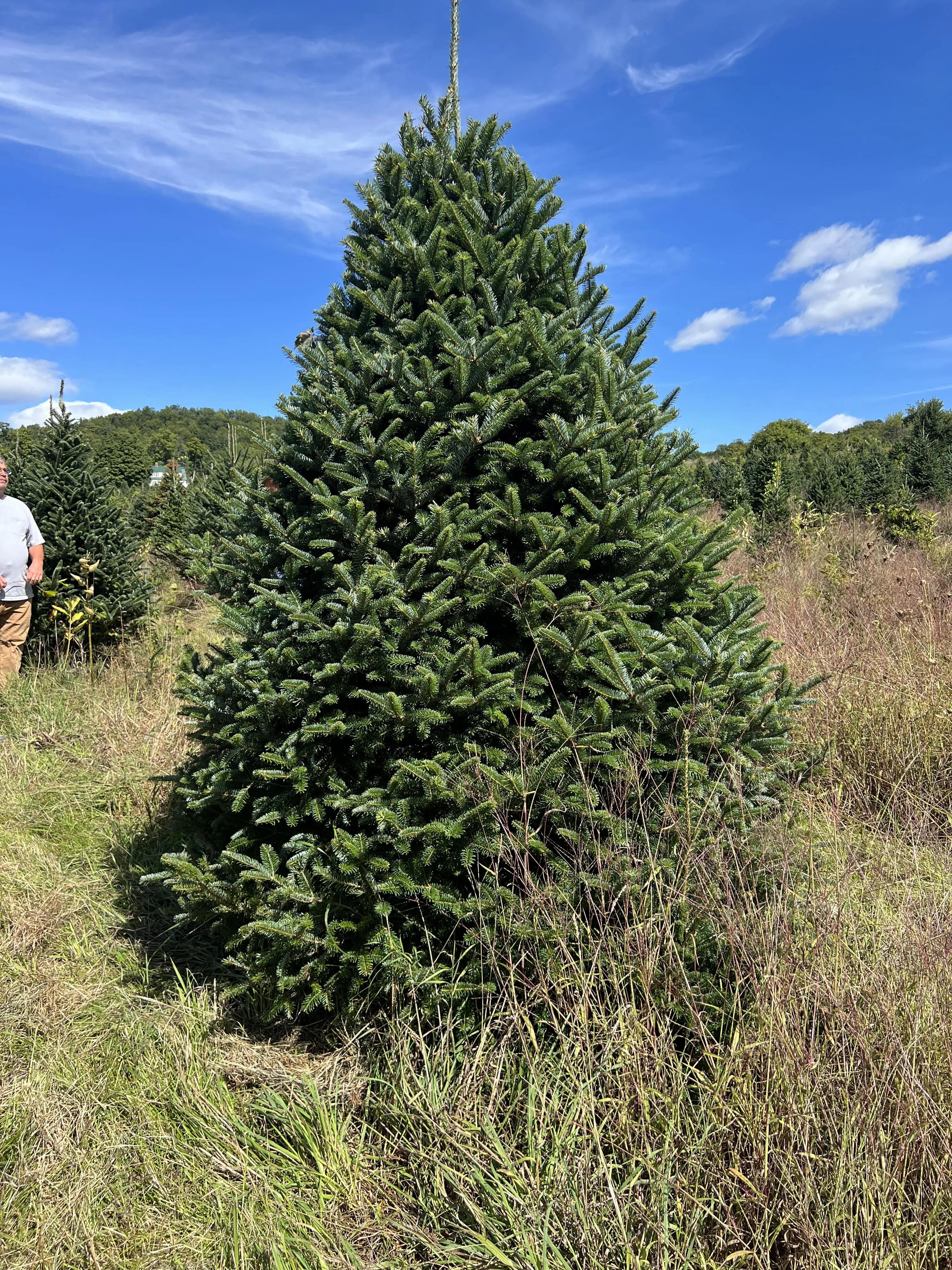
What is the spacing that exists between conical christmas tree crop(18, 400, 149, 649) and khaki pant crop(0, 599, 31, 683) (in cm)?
31

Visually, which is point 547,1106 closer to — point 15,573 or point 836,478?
point 15,573

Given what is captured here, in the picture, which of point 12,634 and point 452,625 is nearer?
point 452,625

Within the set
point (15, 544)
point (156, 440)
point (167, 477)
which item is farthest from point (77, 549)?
point (156, 440)

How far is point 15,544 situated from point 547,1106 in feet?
20.1

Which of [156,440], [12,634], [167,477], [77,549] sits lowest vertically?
[12,634]

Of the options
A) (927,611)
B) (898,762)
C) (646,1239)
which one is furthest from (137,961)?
(927,611)

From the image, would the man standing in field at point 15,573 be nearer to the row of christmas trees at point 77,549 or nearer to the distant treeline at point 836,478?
the row of christmas trees at point 77,549

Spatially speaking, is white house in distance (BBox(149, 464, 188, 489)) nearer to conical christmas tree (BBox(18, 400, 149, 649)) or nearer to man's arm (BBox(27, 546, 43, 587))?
conical christmas tree (BBox(18, 400, 149, 649))

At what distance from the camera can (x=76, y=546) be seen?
6.91m

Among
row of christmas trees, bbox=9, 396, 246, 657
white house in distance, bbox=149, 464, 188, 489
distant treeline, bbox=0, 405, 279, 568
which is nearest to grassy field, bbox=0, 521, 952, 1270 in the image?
distant treeline, bbox=0, 405, 279, 568

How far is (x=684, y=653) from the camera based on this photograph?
2539 mm

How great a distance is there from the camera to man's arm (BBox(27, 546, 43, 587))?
6160 mm

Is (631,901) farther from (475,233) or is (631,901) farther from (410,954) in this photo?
(475,233)

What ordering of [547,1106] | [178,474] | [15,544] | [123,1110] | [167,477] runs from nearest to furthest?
[547,1106] → [123,1110] → [15,544] → [167,477] → [178,474]
